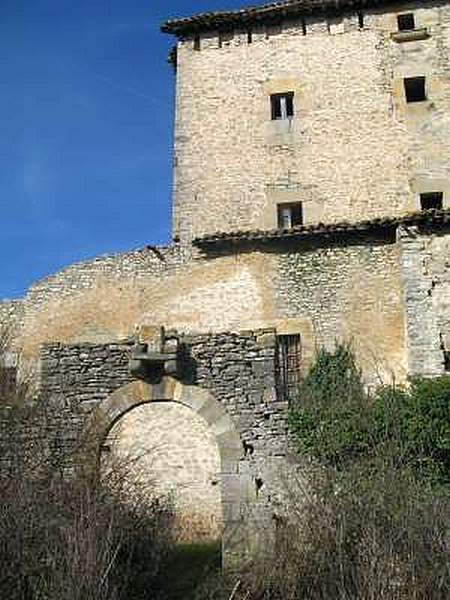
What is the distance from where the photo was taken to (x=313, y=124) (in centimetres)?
2155

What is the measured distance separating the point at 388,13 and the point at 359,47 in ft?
4.79

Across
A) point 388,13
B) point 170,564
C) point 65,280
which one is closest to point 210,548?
point 170,564

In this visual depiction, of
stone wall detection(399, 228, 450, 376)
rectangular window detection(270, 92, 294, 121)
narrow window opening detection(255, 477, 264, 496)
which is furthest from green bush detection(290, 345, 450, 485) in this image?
rectangular window detection(270, 92, 294, 121)

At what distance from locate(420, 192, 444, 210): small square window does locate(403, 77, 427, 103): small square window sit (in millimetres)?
3165

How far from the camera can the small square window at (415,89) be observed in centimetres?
2170

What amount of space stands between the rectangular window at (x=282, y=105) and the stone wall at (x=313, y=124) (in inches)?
7.0

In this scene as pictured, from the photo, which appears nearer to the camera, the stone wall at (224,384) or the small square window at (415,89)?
the stone wall at (224,384)

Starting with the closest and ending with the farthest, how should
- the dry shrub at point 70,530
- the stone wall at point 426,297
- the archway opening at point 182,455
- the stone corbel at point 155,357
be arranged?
the dry shrub at point 70,530 → the stone corbel at point 155,357 → the archway opening at point 182,455 → the stone wall at point 426,297

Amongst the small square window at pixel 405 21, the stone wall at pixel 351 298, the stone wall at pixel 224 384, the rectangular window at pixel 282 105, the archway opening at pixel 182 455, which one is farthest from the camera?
the small square window at pixel 405 21

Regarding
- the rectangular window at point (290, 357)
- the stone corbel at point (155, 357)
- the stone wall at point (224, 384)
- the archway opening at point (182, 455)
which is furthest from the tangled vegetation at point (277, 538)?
the rectangular window at point (290, 357)

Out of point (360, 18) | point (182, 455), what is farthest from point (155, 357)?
point (360, 18)

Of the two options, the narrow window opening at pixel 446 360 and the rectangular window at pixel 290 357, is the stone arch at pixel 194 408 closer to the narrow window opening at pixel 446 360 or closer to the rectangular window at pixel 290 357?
the rectangular window at pixel 290 357

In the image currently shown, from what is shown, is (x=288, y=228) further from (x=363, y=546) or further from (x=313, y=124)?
(x=363, y=546)

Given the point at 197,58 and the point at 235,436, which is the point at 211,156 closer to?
the point at 197,58
